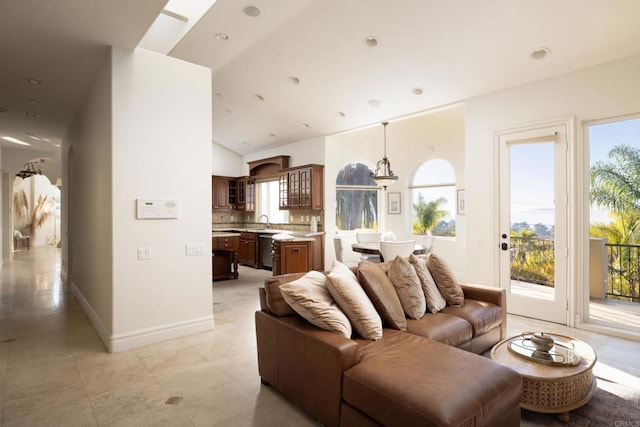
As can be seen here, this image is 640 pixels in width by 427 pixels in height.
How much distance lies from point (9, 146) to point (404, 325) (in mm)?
10614

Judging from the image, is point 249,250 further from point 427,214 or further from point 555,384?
point 555,384

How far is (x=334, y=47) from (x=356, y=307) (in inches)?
143

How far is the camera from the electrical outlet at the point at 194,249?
3764 mm

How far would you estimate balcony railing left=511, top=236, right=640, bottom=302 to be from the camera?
429 cm

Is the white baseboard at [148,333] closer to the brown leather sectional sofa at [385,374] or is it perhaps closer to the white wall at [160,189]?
the white wall at [160,189]

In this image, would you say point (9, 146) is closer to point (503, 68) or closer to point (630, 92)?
point (503, 68)

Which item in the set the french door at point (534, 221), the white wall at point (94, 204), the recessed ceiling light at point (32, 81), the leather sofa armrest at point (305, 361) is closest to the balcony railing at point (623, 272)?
the french door at point (534, 221)

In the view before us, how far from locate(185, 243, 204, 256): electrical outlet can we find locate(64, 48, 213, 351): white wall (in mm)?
43

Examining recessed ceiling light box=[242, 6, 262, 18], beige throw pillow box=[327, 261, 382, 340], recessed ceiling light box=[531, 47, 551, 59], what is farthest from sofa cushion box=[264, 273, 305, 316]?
recessed ceiling light box=[531, 47, 551, 59]

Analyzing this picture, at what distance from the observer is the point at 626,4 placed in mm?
3070

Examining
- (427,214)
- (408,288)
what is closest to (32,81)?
(408,288)

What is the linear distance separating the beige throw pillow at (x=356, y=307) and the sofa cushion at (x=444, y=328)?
39cm

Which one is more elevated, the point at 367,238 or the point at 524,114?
the point at 524,114

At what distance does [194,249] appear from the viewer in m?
3.80
